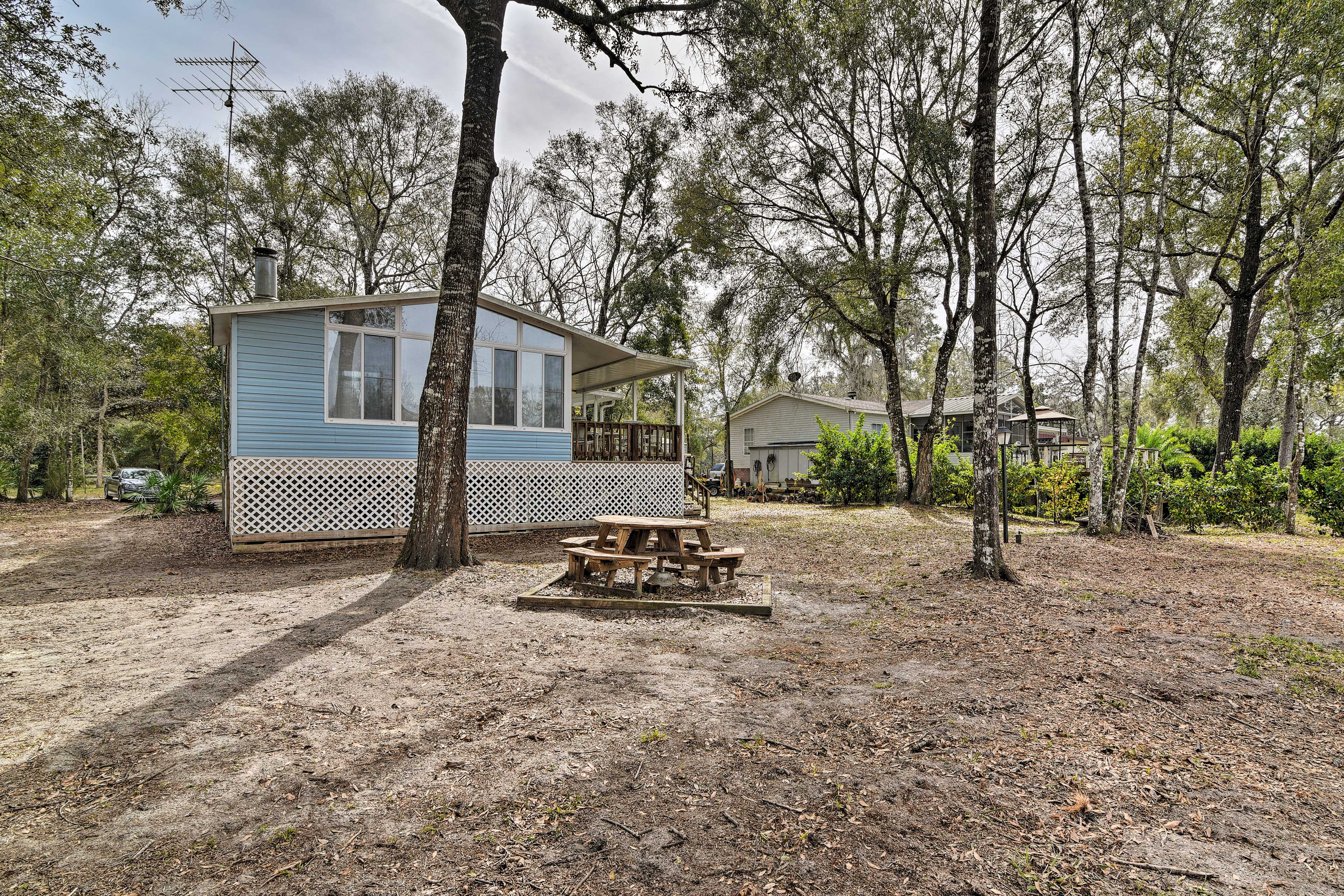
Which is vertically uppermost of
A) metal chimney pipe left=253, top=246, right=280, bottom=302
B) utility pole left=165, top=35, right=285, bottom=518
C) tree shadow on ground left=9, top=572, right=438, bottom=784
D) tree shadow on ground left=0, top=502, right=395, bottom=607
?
utility pole left=165, top=35, right=285, bottom=518

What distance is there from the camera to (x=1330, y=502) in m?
11.7

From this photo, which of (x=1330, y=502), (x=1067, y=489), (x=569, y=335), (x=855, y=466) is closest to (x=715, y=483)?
(x=855, y=466)

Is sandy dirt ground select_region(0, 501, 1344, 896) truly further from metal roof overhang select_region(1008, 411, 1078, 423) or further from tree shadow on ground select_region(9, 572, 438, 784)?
metal roof overhang select_region(1008, 411, 1078, 423)

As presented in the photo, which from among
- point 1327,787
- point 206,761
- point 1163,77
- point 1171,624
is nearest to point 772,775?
point 1327,787

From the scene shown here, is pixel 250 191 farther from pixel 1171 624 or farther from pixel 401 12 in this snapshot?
pixel 1171 624

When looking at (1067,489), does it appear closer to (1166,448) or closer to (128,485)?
(1166,448)

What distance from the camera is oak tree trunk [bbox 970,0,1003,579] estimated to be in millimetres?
7230

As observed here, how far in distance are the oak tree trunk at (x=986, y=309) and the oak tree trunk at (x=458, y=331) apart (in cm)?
618

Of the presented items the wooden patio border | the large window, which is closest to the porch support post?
the large window

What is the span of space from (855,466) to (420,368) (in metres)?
13.8

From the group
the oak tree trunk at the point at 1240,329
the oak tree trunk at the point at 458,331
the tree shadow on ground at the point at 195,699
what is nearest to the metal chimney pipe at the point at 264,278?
the oak tree trunk at the point at 458,331

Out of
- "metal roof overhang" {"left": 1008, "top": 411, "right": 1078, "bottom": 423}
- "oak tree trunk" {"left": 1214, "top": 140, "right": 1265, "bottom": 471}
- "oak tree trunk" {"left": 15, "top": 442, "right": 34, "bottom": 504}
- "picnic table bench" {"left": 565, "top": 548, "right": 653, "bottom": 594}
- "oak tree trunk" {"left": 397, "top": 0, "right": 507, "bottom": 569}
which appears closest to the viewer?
"picnic table bench" {"left": 565, "top": 548, "right": 653, "bottom": 594}

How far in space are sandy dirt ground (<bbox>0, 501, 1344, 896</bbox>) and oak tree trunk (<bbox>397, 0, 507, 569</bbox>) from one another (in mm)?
1613

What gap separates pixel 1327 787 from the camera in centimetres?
256
